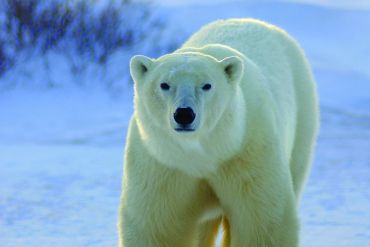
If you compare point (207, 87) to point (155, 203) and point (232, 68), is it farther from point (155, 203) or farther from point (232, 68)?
point (155, 203)

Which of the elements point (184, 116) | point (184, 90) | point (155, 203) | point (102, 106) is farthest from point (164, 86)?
point (102, 106)

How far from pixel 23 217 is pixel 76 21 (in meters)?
7.86

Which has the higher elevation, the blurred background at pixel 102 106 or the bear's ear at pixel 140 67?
the bear's ear at pixel 140 67

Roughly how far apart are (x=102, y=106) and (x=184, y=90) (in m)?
8.60

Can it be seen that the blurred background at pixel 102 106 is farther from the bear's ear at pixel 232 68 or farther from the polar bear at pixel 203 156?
the bear's ear at pixel 232 68

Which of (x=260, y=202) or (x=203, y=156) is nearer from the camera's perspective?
(x=203, y=156)

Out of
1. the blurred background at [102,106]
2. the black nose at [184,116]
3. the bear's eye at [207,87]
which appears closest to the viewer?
the black nose at [184,116]

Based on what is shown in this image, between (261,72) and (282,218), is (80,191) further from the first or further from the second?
(282,218)

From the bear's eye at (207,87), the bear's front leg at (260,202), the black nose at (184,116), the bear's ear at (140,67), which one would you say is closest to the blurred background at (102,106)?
the bear's front leg at (260,202)

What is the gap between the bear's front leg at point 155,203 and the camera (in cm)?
295


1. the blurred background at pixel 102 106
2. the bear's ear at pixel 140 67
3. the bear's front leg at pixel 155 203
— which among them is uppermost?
the bear's ear at pixel 140 67

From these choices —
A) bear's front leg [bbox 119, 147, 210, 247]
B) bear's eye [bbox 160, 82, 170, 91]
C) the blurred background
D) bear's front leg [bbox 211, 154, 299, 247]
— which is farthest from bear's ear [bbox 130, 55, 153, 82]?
the blurred background

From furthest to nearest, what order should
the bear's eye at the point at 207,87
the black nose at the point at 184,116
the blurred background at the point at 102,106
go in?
the blurred background at the point at 102,106 < the bear's eye at the point at 207,87 < the black nose at the point at 184,116

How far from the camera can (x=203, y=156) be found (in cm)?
282
